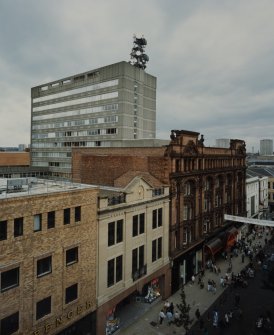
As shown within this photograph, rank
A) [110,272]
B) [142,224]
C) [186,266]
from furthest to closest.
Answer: [186,266] → [142,224] → [110,272]

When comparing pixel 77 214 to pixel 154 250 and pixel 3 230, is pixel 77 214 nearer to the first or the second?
pixel 3 230

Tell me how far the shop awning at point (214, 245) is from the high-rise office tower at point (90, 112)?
33882 mm

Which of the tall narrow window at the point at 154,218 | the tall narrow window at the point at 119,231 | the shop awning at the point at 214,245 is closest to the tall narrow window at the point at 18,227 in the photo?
the tall narrow window at the point at 119,231

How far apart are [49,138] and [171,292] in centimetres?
6905

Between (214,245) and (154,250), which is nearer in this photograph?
(154,250)

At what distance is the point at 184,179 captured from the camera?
39562 millimetres

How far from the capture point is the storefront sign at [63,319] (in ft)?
71.6

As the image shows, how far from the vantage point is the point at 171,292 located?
122 ft

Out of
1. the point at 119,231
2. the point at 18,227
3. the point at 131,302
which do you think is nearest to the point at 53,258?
the point at 18,227

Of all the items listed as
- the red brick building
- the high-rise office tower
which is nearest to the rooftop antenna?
the high-rise office tower

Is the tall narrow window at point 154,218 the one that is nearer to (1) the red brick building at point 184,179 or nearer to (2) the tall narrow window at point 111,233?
(1) the red brick building at point 184,179

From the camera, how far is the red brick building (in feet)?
123

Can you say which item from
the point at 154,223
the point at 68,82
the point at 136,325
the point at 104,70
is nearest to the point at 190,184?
the point at 154,223

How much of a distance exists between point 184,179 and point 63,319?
73.7 feet
